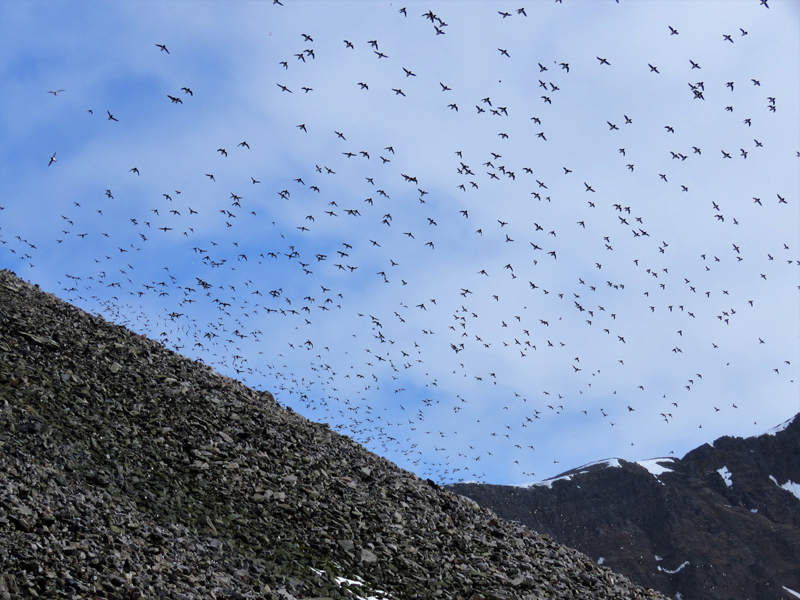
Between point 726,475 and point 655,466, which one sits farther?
point 655,466

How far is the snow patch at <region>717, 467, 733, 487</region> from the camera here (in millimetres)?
139250

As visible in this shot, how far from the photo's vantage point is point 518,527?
1086 inches

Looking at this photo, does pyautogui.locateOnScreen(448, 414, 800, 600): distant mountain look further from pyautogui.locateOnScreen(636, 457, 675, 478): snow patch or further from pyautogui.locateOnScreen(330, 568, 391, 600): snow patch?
pyautogui.locateOnScreen(330, 568, 391, 600): snow patch

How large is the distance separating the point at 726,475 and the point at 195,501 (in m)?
148

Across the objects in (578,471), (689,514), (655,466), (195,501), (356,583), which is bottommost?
(578,471)

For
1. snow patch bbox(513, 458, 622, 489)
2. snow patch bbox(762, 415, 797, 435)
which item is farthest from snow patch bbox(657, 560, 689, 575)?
snow patch bbox(762, 415, 797, 435)

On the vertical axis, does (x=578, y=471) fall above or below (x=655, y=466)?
below

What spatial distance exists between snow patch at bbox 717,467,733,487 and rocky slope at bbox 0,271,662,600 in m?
131

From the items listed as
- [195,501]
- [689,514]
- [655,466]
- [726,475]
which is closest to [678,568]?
[689,514]

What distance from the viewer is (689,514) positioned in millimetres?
128375

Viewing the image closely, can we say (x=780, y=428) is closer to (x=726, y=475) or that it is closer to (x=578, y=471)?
(x=726, y=475)

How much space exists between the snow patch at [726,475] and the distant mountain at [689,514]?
0.20 meters

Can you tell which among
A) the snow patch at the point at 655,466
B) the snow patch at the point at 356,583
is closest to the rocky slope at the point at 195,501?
the snow patch at the point at 356,583

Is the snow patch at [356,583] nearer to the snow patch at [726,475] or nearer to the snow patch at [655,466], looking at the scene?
the snow patch at [655,466]
